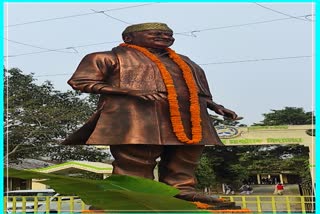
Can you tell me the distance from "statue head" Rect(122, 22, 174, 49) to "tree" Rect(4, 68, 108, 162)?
341 inches

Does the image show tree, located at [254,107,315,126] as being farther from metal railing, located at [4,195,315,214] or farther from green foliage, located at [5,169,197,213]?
green foliage, located at [5,169,197,213]

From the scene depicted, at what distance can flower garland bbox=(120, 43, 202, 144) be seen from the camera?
7.44 ft

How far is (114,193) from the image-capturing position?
35cm

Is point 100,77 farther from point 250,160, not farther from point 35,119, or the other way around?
point 250,160

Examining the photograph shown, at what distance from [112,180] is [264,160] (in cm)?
1457

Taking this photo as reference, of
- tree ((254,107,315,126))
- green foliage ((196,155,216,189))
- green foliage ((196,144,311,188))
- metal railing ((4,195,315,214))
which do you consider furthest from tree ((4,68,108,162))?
tree ((254,107,315,126))

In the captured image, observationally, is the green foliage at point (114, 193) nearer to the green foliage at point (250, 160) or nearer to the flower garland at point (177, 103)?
the flower garland at point (177, 103)

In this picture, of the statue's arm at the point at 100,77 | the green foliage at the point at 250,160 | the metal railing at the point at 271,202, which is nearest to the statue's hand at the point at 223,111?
the statue's arm at the point at 100,77

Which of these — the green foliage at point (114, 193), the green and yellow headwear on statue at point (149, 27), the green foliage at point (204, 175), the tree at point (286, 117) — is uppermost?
the tree at point (286, 117)

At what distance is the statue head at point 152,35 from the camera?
96.1 inches

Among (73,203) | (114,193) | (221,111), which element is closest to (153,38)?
(221,111)

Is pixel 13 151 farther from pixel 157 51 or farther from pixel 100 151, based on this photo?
pixel 157 51

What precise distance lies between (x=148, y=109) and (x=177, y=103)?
16 cm

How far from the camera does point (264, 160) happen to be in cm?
1440
